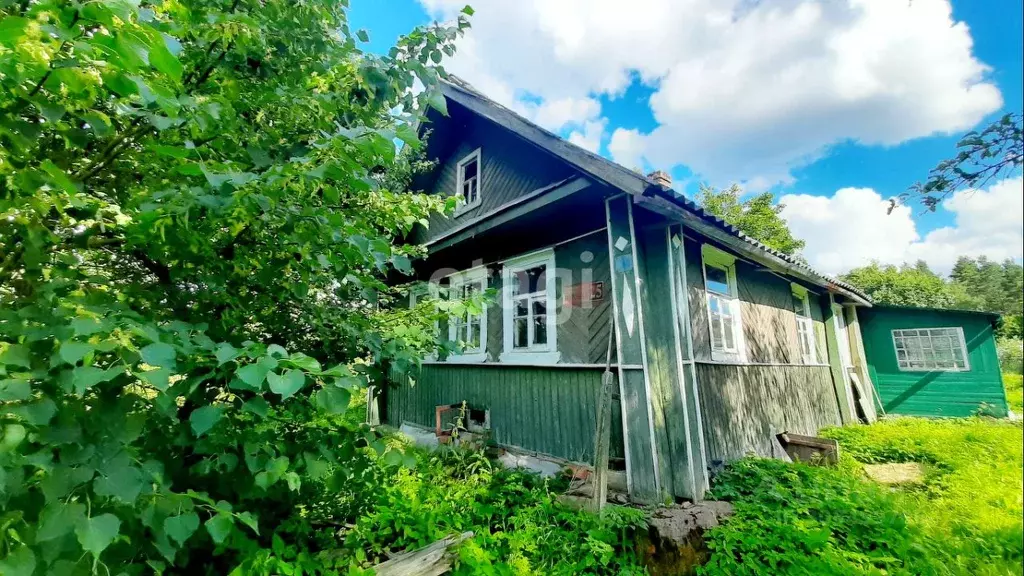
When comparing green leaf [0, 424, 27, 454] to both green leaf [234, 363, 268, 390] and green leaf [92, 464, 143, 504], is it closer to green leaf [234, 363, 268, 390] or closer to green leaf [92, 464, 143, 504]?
green leaf [92, 464, 143, 504]

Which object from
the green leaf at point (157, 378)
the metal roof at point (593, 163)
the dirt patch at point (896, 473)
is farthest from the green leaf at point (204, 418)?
the dirt patch at point (896, 473)

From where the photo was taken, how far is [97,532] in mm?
Answer: 1075

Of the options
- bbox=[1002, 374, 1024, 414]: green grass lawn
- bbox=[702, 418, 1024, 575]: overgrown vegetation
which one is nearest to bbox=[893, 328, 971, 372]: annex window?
bbox=[1002, 374, 1024, 414]: green grass lawn

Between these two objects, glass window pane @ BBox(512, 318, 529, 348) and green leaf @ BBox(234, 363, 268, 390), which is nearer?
green leaf @ BBox(234, 363, 268, 390)

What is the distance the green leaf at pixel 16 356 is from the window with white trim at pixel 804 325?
974 centimetres

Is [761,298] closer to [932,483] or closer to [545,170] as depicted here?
[932,483]

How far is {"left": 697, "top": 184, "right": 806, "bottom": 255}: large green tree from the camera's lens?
2345 cm

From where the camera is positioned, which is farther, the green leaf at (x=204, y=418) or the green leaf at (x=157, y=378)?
the green leaf at (x=204, y=418)

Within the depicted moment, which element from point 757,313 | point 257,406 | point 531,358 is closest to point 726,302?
point 757,313

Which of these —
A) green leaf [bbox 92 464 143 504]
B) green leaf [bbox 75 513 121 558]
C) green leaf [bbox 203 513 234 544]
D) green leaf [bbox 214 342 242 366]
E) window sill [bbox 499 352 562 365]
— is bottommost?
green leaf [bbox 203 513 234 544]

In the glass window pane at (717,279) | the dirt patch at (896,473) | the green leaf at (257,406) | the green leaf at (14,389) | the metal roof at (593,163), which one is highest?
the metal roof at (593,163)

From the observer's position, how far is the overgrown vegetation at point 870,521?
3.07 m

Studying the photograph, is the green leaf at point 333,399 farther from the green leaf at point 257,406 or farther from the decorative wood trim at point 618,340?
the decorative wood trim at point 618,340

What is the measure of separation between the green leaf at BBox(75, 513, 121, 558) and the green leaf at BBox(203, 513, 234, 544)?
0.22 meters
